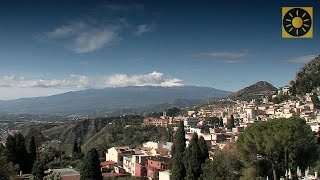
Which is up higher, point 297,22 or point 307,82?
point 307,82

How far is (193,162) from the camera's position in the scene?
810 inches

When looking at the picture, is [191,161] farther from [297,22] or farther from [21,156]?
[297,22]

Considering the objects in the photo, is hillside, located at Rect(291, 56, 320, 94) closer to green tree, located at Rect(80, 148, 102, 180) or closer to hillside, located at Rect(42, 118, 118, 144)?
hillside, located at Rect(42, 118, 118, 144)

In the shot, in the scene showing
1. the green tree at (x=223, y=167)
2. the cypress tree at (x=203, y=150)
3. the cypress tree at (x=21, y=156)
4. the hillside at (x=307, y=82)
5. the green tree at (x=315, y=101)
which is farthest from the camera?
the hillside at (x=307, y=82)

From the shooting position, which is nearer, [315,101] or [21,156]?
[21,156]

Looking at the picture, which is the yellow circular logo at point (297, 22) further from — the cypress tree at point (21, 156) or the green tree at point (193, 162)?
the cypress tree at point (21, 156)

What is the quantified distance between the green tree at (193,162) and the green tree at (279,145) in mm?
2138

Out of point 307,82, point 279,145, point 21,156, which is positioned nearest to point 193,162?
point 279,145

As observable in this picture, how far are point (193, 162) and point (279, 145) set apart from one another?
4356 mm

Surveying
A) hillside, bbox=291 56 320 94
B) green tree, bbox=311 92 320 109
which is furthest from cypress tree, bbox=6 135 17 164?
hillside, bbox=291 56 320 94

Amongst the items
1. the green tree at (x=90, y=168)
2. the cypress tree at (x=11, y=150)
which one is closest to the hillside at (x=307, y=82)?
the cypress tree at (x=11, y=150)

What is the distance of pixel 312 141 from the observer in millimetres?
20047

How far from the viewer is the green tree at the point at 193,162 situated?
805 inches

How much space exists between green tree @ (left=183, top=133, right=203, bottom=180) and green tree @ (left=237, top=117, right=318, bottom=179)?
214 cm
